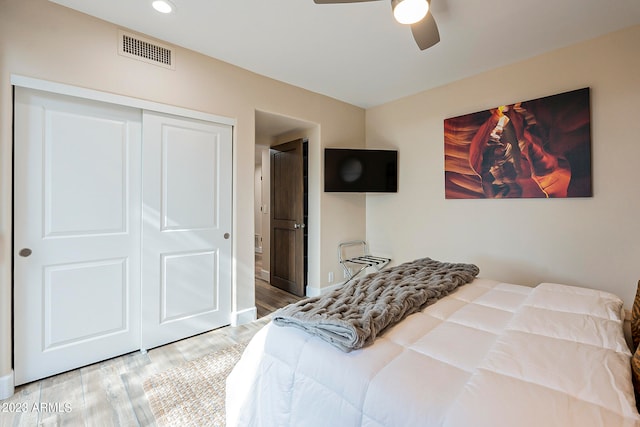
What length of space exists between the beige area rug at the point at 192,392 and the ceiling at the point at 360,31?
2.62 m

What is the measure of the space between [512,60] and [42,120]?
396cm

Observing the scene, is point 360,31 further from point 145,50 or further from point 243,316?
point 243,316

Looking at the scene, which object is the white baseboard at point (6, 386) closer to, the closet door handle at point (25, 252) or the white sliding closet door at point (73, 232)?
the white sliding closet door at point (73, 232)

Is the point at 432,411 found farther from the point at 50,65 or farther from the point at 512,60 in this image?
the point at 512,60

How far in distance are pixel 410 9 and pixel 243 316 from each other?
9.39 ft

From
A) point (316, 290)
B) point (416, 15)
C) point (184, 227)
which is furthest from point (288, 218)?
point (416, 15)

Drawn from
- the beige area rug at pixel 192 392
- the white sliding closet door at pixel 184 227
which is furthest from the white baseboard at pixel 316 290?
the beige area rug at pixel 192 392

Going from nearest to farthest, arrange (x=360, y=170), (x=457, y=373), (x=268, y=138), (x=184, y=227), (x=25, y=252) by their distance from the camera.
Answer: (x=457, y=373), (x=25, y=252), (x=184, y=227), (x=360, y=170), (x=268, y=138)

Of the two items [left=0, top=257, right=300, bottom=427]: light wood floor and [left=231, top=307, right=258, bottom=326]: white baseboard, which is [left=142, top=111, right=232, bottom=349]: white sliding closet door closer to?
[left=231, top=307, right=258, bottom=326]: white baseboard

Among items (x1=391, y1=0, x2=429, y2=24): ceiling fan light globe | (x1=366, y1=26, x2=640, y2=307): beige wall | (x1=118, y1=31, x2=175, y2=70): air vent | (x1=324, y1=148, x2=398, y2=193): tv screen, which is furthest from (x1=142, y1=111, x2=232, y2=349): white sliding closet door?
(x1=366, y1=26, x2=640, y2=307): beige wall

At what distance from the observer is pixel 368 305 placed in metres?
1.34

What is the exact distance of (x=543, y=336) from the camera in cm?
111

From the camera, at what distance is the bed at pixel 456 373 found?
0.74m

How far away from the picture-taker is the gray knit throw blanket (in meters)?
1.10
